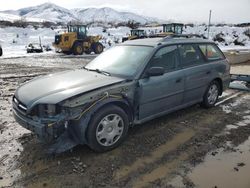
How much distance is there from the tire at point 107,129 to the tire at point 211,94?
245cm

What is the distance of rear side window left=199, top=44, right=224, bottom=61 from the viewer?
5959 millimetres

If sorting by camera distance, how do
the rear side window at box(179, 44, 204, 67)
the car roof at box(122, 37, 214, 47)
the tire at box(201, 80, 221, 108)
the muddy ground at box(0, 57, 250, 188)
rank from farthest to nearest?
the tire at box(201, 80, 221, 108), the rear side window at box(179, 44, 204, 67), the car roof at box(122, 37, 214, 47), the muddy ground at box(0, 57, 250, 188)

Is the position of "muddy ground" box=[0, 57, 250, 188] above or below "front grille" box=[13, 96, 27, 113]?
below

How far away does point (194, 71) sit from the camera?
216 inches

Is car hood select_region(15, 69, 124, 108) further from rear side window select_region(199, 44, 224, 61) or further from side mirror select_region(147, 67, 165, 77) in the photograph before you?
rear side window select_region(199, 44, 224, 61)

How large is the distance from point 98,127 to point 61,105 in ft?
2.11

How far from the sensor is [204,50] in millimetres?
5969

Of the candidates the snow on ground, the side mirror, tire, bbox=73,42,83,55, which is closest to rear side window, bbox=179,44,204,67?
the side mirror

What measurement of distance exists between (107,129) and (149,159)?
0.74 meters

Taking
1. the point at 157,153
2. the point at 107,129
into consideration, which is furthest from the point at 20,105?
the point at 157,153

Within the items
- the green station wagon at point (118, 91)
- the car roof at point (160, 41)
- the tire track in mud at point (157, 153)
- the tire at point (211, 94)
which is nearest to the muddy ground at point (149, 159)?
the tire track in mud at point (157, 153)

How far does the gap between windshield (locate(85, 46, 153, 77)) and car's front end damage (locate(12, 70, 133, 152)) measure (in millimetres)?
725

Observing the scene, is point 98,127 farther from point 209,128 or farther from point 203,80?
point 203,80

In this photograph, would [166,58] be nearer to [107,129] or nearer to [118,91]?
[118,91]
